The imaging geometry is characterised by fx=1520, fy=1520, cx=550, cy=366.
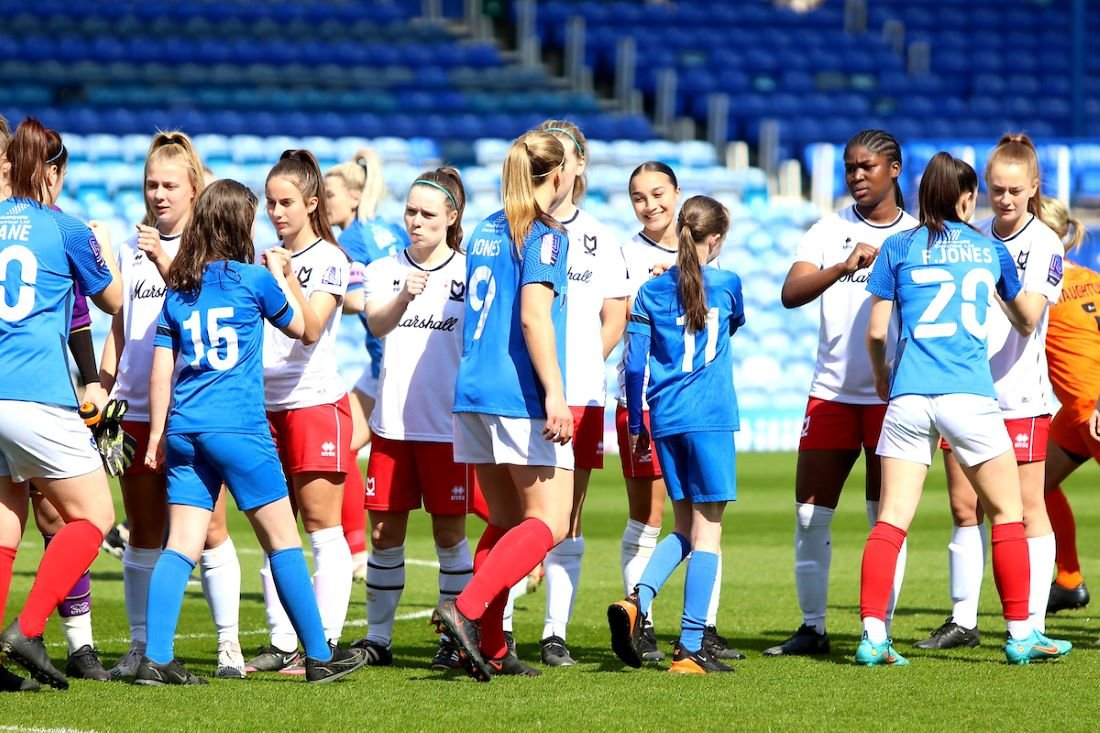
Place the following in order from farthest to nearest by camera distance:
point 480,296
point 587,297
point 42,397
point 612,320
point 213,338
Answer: point 612,320
point 587,297
point 480,296
point 213,338
point 42,397

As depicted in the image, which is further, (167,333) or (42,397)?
(167,333)

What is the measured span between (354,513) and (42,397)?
3.08 m

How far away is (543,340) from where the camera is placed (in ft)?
17.0

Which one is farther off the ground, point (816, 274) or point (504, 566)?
point (816, 274)

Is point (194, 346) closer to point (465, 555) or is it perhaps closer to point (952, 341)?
point (465, 555)

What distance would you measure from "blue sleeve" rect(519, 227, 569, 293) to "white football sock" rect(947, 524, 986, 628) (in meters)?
2.10

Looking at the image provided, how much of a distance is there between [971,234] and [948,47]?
21989mm

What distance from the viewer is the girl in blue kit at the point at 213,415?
5133 mm

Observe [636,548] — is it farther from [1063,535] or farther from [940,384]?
[1063,535]

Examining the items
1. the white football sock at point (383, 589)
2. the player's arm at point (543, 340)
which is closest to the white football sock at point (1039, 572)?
the player's arm at point (543, 340)

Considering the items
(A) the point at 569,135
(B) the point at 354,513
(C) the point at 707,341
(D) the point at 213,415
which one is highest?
(A) the point at 569,135

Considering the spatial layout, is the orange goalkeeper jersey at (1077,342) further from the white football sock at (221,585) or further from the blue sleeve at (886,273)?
the white football sock at (221,585)

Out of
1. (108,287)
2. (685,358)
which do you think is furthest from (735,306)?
(108,287)

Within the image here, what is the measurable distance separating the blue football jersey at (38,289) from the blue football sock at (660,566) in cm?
211
